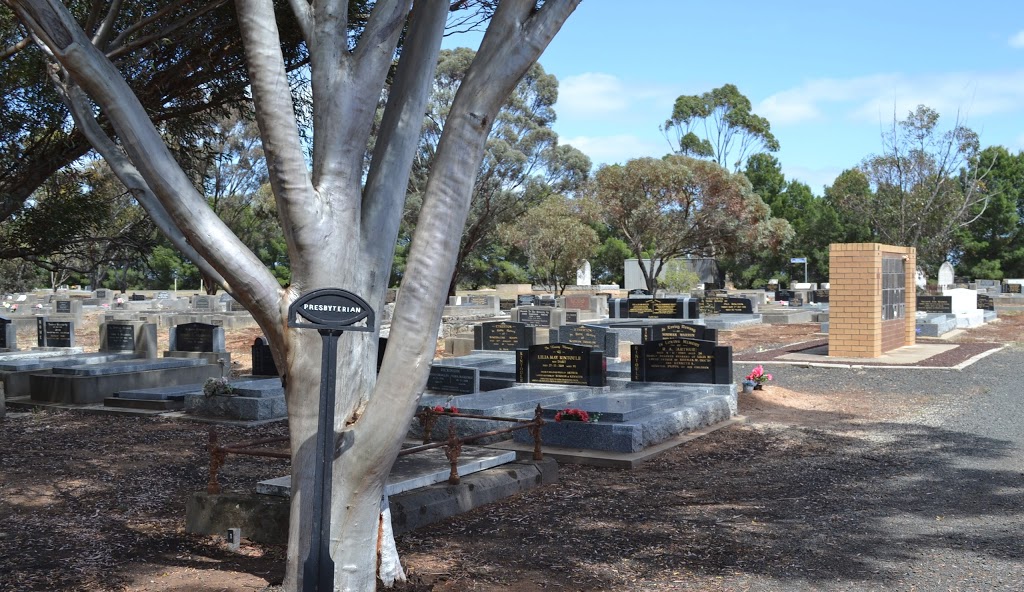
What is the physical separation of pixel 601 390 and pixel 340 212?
29.2 ft

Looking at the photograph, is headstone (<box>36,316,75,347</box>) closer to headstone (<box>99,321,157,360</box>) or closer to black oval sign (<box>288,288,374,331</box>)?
headstone (<box>99,321,157,360</box>)

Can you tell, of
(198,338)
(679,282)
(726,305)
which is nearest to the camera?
(198,338)

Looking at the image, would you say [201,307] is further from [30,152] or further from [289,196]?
[289,196]

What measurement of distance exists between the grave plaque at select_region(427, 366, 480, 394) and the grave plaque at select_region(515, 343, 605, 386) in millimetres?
853

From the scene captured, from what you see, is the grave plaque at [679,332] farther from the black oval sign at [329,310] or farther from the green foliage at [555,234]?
the green foliage at [555,234]

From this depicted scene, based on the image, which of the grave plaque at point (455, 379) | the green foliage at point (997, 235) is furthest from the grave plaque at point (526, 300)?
the green foliage at point (997, 235)

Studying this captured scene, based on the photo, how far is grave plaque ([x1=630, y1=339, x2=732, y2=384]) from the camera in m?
12.6

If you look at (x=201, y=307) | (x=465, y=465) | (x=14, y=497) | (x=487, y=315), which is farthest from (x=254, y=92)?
(x=201, y=307)

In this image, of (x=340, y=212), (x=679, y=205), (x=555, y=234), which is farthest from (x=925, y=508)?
(x=555, y=234)

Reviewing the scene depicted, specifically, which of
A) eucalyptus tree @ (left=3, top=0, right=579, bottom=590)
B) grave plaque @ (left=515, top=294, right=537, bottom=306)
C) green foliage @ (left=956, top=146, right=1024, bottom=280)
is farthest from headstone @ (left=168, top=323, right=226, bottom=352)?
green foliage @ (left=956, top=146, right=1024, bottom=280)

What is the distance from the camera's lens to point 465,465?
7.64m

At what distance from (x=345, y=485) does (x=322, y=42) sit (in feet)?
6.83

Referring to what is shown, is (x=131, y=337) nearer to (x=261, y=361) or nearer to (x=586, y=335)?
(x=261, y=361)

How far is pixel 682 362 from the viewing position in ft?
42.3
